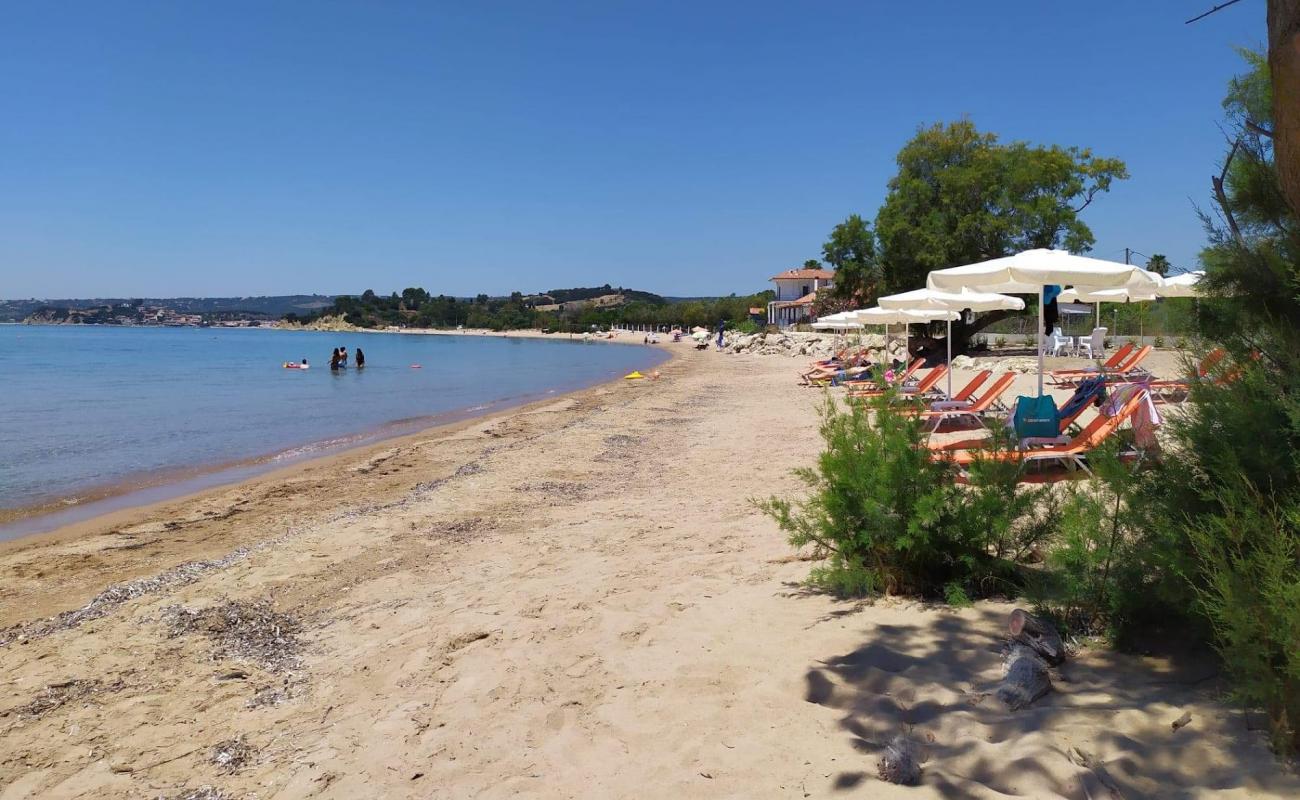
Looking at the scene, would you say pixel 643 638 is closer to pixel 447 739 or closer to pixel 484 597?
pixel 447 739

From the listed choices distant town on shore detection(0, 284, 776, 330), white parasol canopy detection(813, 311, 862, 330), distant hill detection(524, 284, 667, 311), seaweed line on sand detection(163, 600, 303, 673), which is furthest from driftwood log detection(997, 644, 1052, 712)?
distant hill detection(524, 284, 667, 311)

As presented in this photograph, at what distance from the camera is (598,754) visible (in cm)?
271

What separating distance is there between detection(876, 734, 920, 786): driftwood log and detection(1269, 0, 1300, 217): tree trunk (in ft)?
6.62

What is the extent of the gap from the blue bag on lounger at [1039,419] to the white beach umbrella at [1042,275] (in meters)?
0.97

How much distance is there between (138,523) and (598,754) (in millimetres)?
6926

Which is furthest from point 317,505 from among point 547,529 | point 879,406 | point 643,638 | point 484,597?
point 879,406

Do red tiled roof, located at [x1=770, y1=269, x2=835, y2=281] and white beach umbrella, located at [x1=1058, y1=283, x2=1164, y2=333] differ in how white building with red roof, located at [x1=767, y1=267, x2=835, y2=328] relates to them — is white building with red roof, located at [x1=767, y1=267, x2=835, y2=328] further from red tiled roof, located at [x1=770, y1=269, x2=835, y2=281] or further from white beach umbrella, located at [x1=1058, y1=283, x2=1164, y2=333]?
white beach umbrella, located at [x1=1058, y1=283, x2=1164, y2=333]

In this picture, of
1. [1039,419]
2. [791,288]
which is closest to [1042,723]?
[1039,419]

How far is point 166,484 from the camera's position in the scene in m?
10.3

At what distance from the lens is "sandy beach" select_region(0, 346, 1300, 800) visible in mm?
2459

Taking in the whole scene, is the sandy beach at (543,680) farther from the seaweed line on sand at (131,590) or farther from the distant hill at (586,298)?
the distant hill at (586,298)

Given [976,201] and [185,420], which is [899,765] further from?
[976,201]

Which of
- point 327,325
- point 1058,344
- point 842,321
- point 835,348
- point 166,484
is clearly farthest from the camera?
point 327,325

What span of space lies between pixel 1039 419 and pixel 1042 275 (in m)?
1.39
